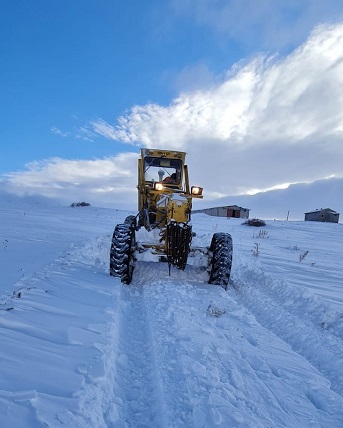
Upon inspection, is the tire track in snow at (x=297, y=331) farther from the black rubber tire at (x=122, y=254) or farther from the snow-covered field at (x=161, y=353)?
the black rubber tire at (x=122, y=254)

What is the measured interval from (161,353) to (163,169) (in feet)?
21.4

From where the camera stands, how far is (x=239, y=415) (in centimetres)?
238

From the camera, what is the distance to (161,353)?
332 centimetres

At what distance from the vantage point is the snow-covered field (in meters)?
2.33

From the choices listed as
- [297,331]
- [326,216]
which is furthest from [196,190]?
[326,216]

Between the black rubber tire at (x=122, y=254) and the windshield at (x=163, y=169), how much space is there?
2.85 metres

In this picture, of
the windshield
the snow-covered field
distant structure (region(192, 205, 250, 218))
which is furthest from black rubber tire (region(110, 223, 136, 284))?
distant structure (region(192, 205, 250, 218))

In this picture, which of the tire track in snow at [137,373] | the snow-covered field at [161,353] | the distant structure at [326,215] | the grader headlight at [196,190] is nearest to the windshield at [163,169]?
the grader headlight at [196,190]

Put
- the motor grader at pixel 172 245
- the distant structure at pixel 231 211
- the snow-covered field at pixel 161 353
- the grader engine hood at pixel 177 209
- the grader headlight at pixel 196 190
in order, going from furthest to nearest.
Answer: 1. the distant structure at pixel 231 211
2. the grader headlight at pixel 196 190
3. the grader engine hood at pixel 177 209
4. the motor grader at pixel 172 245
5. the snow-covered field at pixel 161 353

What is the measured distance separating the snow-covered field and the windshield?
144 inches

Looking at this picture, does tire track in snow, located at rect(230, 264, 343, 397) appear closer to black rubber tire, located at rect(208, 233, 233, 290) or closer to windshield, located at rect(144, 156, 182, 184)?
black rubber tire, located at rect(208, 233, 233, 290)

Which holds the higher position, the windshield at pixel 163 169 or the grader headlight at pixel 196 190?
the windshield at pixel 163 169

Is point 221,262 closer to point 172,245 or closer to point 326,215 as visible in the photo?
point 172,245

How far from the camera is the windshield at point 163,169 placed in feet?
29.5
